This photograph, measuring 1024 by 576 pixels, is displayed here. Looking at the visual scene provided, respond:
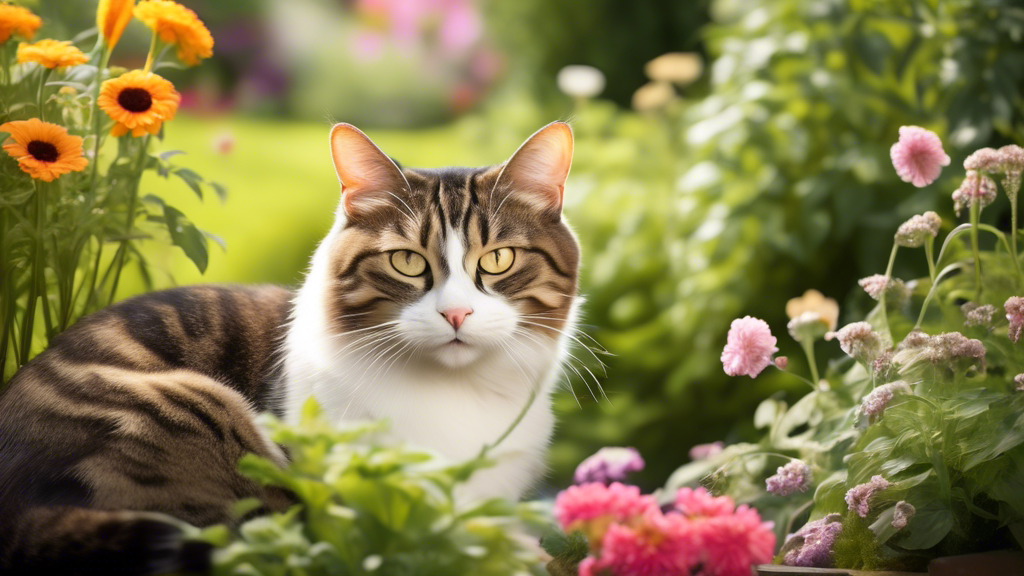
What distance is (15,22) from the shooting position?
4.73ft

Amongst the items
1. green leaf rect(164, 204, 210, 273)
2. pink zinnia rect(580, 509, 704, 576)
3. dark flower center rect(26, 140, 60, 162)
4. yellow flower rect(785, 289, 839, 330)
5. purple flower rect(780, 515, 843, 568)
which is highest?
dark flower center rect(26, 140, 60, 162)

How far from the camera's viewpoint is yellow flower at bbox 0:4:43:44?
144cm

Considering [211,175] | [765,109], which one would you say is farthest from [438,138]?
[765,109]

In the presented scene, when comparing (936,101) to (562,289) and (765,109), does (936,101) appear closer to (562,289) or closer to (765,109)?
(765,109)

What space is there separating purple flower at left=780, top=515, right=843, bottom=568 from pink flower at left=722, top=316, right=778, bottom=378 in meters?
0.26

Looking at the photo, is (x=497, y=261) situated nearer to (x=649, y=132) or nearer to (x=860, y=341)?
(x=860, y=341)

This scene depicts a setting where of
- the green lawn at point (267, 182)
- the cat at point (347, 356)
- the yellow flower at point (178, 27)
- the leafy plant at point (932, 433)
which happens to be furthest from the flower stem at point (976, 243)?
the green lawn at point (267, 182)

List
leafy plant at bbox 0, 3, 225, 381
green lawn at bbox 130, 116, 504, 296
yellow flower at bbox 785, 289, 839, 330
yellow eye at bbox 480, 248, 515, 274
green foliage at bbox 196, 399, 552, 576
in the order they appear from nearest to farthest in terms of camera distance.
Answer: green foliage at bbox 196, 399, 552, 576
yellow eye at bbox 480, 248, 515, 274
leafy plant at bbox 0, 3, 225, 381
yellow flower at bbox 785, 289, 839, 330
green lawn at bbox 130, 116, 504, 296

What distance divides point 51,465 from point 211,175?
265 centimetres

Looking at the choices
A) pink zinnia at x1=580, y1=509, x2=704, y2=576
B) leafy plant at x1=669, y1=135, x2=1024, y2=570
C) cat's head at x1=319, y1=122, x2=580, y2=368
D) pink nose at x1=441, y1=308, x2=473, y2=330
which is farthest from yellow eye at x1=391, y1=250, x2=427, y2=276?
leafy plant at x1=669, y1=135, x2=1024, y2=570

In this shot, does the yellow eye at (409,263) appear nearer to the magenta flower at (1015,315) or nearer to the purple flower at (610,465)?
the purple flower at (610,465)

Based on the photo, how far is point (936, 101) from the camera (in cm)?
237

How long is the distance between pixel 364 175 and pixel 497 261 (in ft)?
0.86

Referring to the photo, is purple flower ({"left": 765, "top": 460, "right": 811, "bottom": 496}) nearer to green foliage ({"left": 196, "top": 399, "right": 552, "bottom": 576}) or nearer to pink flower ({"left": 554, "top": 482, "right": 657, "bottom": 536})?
pink flower ({"left": 554, "top": 482, "right": 657, "bottom": 536})
